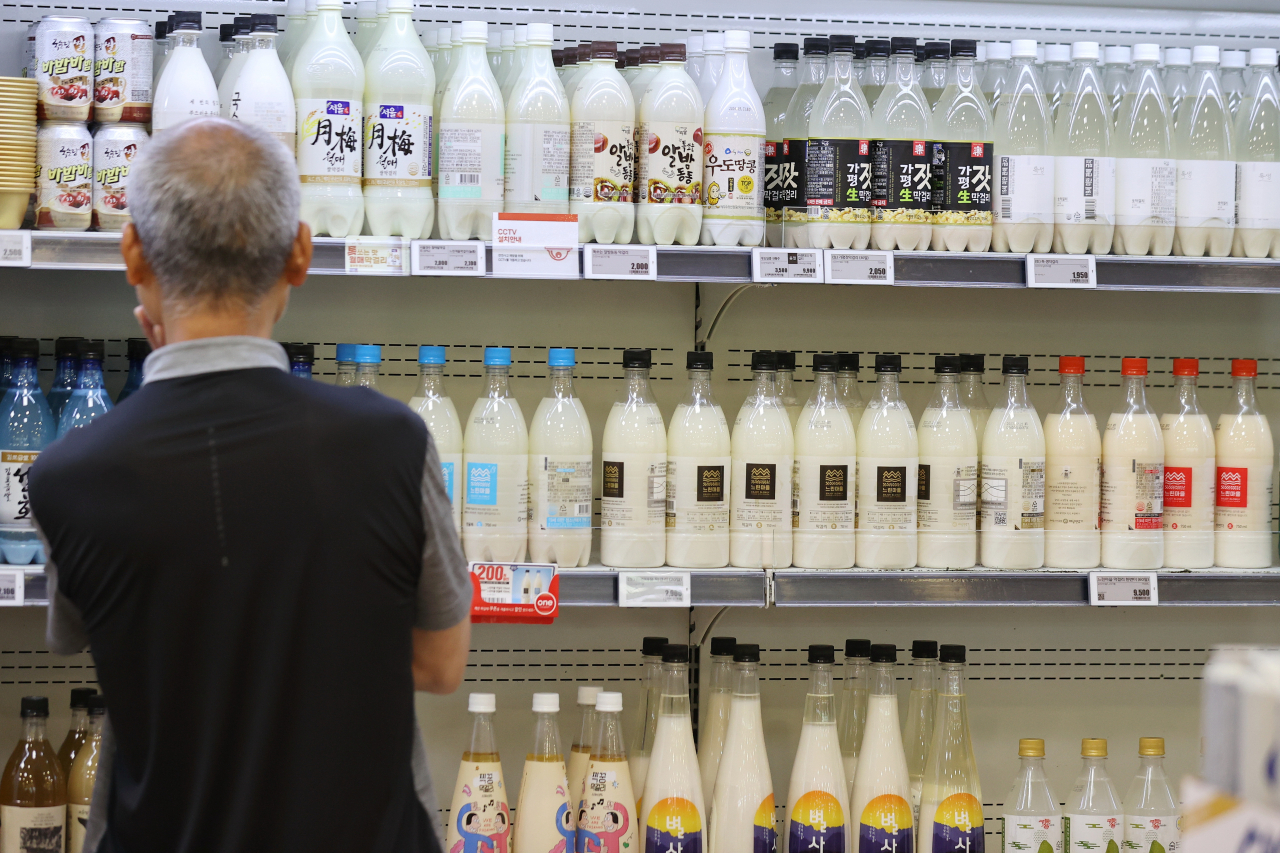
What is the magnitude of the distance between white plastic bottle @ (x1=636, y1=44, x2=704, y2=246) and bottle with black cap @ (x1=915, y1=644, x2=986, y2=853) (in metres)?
0.91

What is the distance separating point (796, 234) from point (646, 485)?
51 centimetres

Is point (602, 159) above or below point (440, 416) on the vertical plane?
above

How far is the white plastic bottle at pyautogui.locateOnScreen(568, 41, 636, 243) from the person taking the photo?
6.84 ft

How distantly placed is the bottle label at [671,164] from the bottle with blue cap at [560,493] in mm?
309

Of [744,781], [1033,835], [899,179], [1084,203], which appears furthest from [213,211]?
[1033,835]

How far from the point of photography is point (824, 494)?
7.02ft

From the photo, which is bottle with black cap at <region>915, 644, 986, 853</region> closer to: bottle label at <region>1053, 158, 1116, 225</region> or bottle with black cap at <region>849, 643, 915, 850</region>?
bottle with black cap at <region>849, 643, 915, 850</region>

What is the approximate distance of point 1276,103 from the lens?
92.7 inches

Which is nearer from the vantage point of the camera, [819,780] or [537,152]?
[537,152]

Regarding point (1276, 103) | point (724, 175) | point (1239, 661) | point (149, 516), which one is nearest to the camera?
point (1239, 661)

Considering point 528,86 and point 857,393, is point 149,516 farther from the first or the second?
point 857,393

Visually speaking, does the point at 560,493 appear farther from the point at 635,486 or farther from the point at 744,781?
the point at 744,781

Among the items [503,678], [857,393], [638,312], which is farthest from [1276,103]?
[503,678]

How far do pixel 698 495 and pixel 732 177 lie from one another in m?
0.54
